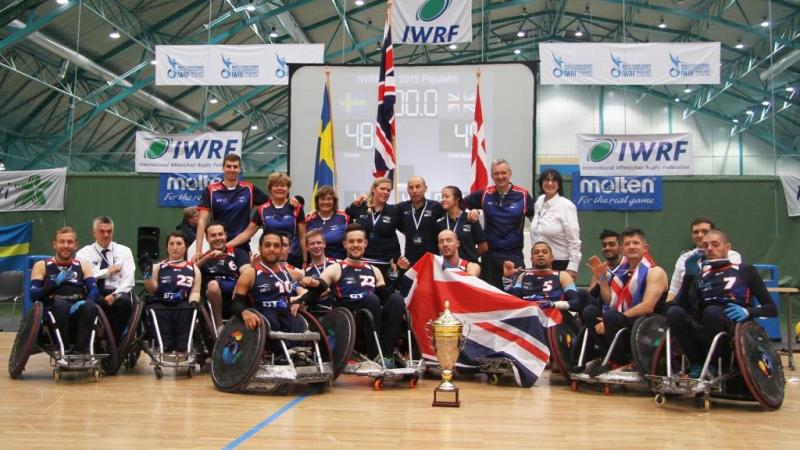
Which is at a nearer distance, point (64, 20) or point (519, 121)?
point (519, 121)

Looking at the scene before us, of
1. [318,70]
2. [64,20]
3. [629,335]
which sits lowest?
[629,335]

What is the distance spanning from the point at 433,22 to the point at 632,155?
3.22 m

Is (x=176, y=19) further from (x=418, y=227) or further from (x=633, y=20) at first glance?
(x=418, y=227)

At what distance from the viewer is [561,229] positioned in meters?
5.81

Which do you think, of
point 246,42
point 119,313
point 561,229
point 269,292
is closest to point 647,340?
point 561,229

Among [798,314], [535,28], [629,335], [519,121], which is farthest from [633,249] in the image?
A: [535,28]

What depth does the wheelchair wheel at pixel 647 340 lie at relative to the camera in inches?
178

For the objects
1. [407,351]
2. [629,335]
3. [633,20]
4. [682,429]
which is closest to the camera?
[682,429]

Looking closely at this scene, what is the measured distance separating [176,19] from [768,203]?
36.5 feet

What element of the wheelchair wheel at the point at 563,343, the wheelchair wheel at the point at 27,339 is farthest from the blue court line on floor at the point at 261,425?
the wheelchair wheel at the point at 27,339

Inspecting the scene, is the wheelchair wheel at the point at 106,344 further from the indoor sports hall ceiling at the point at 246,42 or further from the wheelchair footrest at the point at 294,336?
the indoor sports hall ceiling at the point at 246,42

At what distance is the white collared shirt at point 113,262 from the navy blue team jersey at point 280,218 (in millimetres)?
1003

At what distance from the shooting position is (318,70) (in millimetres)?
7988

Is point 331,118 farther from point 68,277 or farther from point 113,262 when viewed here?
point 68,277
